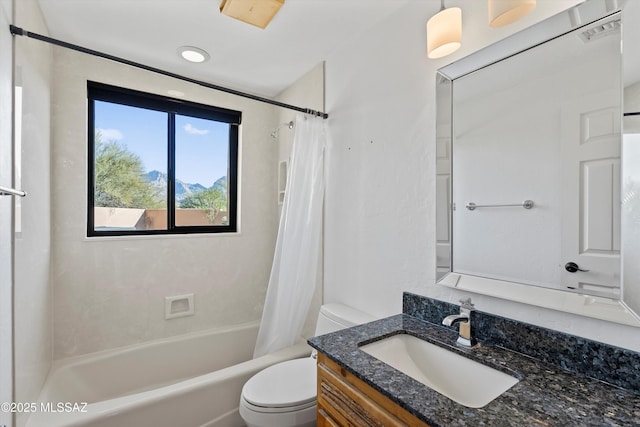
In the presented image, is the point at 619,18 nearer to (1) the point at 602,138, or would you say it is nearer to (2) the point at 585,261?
(1) the point at 602,138

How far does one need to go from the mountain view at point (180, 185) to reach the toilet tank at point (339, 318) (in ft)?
4.89

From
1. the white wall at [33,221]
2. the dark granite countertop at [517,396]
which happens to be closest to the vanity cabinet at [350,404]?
the dark granite countertop at [517,396]

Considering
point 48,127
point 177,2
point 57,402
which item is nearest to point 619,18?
point 177,2

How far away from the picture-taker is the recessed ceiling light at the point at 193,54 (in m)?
1.97

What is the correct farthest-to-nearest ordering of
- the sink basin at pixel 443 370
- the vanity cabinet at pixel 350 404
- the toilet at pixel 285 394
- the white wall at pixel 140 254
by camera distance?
the white wall at pixel 140 254, the toilet at pixel 285 394, the sink basin at pixel 443 370, the vanity cabinet at pixel 350 404

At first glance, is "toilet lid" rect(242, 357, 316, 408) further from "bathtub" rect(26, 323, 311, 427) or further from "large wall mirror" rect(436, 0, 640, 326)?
"large wall mirror" rect(436, 0, 640, 326)

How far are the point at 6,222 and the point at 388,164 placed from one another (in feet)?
5.44

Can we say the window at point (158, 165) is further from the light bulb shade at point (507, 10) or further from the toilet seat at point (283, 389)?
the light bulb shade at point (507, 10)

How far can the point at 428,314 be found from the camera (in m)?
1.36

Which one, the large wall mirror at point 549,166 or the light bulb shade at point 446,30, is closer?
the large wall mirror at point 549,166

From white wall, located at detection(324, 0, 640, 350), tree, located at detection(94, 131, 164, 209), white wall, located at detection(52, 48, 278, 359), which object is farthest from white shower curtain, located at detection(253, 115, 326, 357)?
tree, located at detection(94, 131, 164, 209)

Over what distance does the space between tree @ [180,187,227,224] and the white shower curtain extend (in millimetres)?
875

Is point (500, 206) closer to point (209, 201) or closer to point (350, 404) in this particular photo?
point (350, 404)

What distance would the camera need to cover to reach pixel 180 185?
2439 mm
